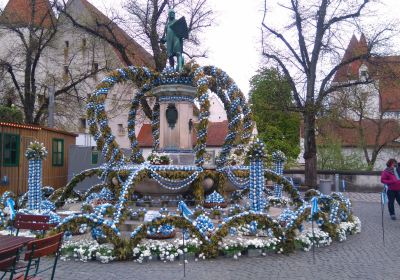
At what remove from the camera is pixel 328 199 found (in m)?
12.4

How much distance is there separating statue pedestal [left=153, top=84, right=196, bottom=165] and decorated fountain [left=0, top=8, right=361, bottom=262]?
0.10ft

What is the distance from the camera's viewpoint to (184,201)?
13055 mm

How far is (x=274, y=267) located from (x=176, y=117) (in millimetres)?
7452

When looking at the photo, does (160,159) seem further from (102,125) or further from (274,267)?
(274,267)

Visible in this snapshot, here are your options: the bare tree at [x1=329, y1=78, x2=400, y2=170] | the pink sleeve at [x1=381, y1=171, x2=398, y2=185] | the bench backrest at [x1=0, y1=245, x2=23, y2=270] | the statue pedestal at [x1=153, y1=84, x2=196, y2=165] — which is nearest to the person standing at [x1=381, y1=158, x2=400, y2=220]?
the pink sleeve at [x1=381, y1=171, x2=398, y2=185]

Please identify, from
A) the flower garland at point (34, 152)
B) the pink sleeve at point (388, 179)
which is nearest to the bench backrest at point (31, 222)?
the flower garland at point (34, 152)

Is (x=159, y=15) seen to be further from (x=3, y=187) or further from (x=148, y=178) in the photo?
(x=148, y=178)

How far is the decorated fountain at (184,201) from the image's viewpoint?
29.4 feet

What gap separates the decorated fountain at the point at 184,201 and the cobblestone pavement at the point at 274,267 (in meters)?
0.32

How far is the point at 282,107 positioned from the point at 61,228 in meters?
16.7

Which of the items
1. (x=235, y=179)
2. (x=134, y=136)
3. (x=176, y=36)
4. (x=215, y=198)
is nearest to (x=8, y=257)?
(x=215, y=198)

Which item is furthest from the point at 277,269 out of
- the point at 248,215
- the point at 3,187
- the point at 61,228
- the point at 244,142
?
the point at 3,187

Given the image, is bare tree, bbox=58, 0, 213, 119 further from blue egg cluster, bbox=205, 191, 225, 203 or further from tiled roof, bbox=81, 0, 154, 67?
blue egg cluster, bbox=205, 191, 225, 203

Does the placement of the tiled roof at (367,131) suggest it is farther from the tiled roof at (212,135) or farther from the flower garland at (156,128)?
the flower garland at (156,128)
